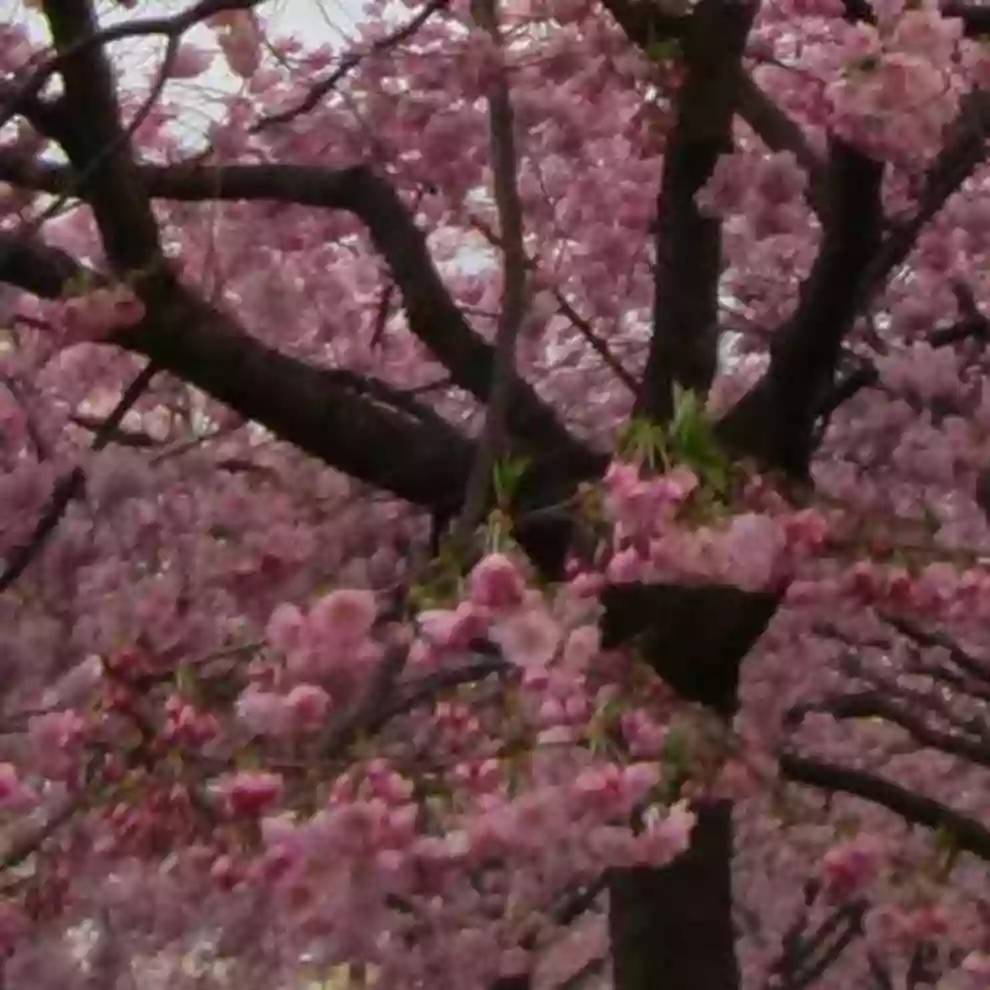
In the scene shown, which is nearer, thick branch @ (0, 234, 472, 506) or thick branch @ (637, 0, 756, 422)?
thick branch @ (637, 0, 756, 422)

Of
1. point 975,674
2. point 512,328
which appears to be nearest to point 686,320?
point 512,328

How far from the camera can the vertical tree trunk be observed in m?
4.19

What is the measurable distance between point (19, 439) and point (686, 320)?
6.21 ft

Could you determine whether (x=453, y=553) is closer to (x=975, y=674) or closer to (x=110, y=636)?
(x=110, y=636)

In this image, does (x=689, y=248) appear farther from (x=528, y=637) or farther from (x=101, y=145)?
(x=528, y=637)

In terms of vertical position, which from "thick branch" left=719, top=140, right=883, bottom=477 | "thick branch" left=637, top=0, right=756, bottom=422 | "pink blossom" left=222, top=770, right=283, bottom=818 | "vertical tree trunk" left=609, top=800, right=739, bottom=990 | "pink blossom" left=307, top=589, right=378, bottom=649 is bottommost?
"pink blossom" left=222, top=770, right=283, bottom=818

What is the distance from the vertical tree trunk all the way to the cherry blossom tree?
0.01 metres

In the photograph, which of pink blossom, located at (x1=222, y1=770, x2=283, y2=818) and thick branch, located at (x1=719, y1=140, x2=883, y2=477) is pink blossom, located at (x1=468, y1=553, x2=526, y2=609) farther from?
thick branch, located at (x1=719, y1=140, x2=883, y2=477)

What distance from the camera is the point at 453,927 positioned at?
5688mm

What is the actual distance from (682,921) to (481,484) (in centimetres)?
183

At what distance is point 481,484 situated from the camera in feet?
8.93

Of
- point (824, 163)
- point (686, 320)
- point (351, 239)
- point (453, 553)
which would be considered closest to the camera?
point (453, 553)

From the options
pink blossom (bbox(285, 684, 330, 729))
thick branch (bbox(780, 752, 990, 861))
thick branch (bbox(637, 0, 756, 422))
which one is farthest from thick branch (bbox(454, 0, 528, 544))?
thick branch (bbox(780, 752, 990, 861))

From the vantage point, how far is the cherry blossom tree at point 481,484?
9.40 ft
